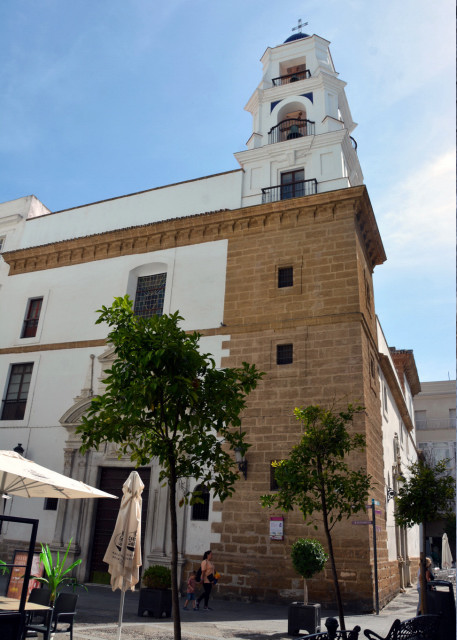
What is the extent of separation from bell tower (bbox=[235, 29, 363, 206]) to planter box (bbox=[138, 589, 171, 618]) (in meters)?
12.0

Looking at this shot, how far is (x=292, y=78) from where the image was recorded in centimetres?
2033

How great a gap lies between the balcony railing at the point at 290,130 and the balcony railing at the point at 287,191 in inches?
87.2

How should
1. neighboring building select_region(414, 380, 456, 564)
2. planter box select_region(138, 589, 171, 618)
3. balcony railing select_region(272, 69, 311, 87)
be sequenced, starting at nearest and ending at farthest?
planter box select_region(138, 589, 171, 618)
balcony railing select_region(272, 69, 311, 87)
neighboring building select_region(414, 380, 456, 564)

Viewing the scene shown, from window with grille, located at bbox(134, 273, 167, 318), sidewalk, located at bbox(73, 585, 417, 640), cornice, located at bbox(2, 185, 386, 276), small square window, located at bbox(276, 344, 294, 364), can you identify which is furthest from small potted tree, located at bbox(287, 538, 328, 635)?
cornice, located at bbox(2, 185, 386, 276)

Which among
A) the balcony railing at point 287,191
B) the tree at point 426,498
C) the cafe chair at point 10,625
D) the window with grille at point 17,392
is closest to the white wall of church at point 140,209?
the balcony railing at point 287,191

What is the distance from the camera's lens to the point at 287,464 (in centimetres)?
941

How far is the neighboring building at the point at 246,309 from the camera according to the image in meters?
13.8

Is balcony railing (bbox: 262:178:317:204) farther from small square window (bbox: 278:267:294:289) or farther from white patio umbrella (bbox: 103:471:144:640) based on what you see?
white patio umbrella (bbox: 103:471:144:640)

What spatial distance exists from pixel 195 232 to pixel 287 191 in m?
3.40

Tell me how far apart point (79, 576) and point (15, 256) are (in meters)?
12.5

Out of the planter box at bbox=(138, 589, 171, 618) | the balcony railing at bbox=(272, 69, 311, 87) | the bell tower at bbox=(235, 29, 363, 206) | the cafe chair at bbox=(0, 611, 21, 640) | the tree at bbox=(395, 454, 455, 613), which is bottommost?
the planter box at bbox=(138, 589, 171, 618)

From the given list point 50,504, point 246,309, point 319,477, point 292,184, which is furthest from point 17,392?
point 319,477

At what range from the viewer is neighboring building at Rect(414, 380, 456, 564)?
148 feet

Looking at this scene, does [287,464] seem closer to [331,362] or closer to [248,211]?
[331,362]
